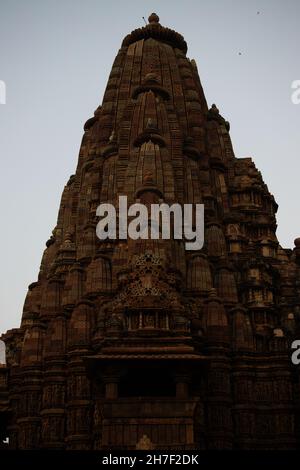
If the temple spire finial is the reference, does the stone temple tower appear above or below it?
below

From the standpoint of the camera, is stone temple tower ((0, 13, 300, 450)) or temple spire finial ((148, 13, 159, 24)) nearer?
stone temple tower ((0, 13, 300, 450))

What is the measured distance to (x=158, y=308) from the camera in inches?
1626

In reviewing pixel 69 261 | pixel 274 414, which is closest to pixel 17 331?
pixel 69 261

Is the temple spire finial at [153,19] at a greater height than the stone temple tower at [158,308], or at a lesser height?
greater

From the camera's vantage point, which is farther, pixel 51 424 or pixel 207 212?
pixel 207 212

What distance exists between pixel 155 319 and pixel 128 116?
1818 centimetres

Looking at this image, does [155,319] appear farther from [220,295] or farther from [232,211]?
[232,211]

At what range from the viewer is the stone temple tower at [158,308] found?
129ft

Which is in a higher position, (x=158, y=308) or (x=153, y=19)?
(x=153, y=19)

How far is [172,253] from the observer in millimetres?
47156

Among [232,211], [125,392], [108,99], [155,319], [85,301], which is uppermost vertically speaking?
[108,99]

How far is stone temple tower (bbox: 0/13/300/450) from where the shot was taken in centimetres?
3922

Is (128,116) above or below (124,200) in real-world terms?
above

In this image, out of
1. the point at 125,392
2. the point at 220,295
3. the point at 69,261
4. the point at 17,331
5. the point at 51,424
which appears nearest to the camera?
the point at 125,392
